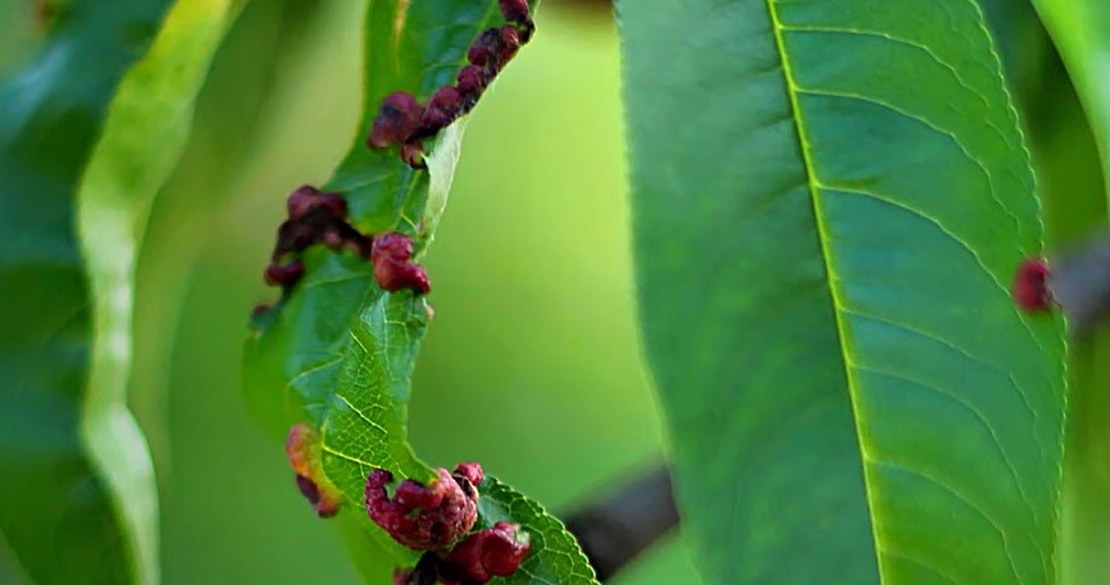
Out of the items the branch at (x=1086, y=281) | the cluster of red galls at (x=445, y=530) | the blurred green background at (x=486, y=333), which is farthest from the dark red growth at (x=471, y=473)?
the blurred green background at (x=486, y=333)

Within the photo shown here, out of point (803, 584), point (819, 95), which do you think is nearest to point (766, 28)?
point (819, 95)

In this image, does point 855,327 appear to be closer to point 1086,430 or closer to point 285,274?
point 285,274

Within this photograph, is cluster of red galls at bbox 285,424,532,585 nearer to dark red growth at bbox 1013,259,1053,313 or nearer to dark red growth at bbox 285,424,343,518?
dark red growth at bbox 285,424,343,518

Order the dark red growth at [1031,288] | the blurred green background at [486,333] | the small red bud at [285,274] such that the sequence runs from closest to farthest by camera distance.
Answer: the dark red growth at [1031,288] < the small red bud at [285,274] < the blurred green background at [486,333]

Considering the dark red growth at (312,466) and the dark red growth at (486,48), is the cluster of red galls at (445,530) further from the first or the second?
the dark red growth at (486,48)

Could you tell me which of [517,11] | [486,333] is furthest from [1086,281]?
[486,333]

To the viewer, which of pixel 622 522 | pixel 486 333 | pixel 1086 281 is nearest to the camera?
pixel 622 522
